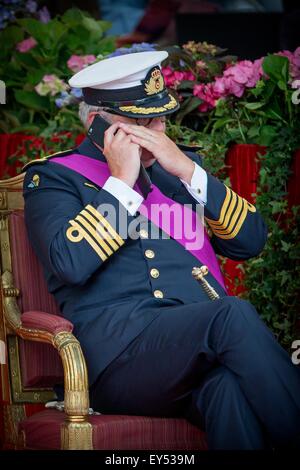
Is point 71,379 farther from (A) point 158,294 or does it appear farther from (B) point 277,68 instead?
(B) point 277,68

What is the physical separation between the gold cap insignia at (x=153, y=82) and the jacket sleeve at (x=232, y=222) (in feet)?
1.02

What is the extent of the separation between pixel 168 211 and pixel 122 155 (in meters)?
0.29

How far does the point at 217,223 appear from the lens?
3404 millimetres

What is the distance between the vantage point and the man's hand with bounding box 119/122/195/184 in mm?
3281

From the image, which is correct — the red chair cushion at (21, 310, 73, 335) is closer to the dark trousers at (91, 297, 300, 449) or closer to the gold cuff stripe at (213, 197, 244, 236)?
the dark trousers at (91, 297, 300, 449)

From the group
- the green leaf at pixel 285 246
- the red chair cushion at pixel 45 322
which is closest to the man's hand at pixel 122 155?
the red chair cushion at pixel 45 322

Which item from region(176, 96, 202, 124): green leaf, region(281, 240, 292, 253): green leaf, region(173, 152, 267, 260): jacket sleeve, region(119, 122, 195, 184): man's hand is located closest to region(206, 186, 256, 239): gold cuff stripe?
region(173, 152, 267, 260): jacket sleeve

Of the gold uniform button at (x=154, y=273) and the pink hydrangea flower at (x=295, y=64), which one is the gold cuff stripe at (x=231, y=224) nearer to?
the gold uniform button at (x=154, y=273)

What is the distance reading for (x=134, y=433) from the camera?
3064 mm

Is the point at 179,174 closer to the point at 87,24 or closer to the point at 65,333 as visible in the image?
the point at 65,333

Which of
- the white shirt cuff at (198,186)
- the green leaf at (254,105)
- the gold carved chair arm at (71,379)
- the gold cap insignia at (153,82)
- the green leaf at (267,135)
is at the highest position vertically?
the gold cap insignia at (153,82)

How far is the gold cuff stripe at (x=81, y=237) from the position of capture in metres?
3.13

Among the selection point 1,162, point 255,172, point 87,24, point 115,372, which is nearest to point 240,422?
point 115,372

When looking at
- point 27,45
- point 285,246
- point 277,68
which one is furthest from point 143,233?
point 27,45
